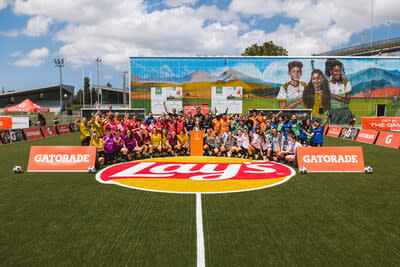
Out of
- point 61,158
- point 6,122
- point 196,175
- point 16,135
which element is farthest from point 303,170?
point 6,122

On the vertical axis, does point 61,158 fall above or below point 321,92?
below

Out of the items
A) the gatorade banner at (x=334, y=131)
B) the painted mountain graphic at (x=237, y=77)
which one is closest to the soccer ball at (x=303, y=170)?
the gatorade banner at (x=334, y=131)

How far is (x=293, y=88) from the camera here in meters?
35.5

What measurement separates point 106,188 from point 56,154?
3437mm

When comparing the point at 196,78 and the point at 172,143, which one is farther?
the point at 196,78

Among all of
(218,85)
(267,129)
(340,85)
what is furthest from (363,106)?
(267,129)

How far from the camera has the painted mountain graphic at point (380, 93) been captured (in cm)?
3591

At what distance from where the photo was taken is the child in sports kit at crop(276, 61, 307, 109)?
35.4m

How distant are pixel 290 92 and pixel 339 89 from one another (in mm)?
6507

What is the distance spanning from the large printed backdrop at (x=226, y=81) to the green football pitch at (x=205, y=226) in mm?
28002

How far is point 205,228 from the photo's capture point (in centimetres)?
481

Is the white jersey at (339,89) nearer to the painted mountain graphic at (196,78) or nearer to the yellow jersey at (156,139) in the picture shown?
the painted mountain graphic at (196,78)

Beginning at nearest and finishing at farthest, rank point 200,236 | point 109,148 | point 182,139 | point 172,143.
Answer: point 200,236 < point 109,148 < point 172,143 < point 182,139

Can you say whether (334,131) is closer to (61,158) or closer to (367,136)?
(367,136)
